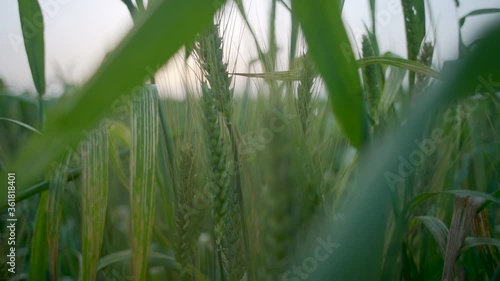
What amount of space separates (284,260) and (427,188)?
1.07 ft

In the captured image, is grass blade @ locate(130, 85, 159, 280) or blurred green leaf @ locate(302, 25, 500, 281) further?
grass blade @ locate(130, 85, 159, 280)

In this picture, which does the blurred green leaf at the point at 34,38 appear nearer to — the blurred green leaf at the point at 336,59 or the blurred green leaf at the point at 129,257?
the blurred green leaf at the point at 129,257

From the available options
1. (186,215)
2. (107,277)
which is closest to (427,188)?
(186,215)

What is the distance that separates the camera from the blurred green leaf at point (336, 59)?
1.12 feet

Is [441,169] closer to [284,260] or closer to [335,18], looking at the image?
[284,260]

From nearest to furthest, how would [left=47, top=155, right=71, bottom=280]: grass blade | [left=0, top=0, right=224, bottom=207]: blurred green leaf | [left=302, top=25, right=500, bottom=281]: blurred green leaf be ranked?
[left=0, top=0, right=224, bottom=207]: blurred green leaf < [left=302, top=25, right=500, bottom=281]: blurred green leaf < [left=47, top=155, right=71, bottom=280]: grass blade

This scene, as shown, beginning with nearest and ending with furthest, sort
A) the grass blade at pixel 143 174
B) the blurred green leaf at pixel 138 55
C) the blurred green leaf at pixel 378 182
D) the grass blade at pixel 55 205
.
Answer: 1. the blurred green leaf at pixel 138 55
2. the blurred green leaf at pixel 378 182
3. the grass blade at pixel 143 174
4. the grass blade at pixel 55 205

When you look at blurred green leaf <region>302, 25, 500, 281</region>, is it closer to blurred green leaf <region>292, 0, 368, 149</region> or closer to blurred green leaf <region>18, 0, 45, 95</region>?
blurred green leaf <region>292, 0, 368, 149</region>

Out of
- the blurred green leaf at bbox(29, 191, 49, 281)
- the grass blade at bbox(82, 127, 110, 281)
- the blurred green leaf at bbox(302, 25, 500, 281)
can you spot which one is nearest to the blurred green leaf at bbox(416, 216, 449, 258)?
the blurred green leaf at bbox(302, 25, 500, 281)

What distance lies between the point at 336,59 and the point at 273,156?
0.15 metres

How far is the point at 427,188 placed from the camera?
723 mm

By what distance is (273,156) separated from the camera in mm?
501

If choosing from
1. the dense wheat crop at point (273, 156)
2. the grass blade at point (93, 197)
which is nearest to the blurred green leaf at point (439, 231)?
the dense wheat crop at point (273, 156)

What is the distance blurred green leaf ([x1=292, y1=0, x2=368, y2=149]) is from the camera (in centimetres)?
34
